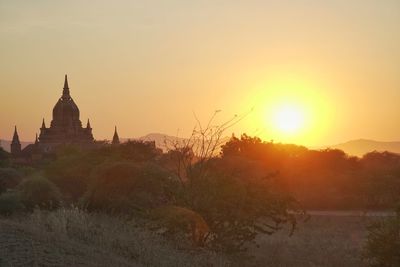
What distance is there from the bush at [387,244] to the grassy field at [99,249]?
72.4 inches

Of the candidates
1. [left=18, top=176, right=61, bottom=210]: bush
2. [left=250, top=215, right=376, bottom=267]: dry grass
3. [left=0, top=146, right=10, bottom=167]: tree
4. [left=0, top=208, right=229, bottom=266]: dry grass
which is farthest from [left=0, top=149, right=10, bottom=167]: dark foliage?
[left=0, top=208, right=229, bottom=266]: dry grass

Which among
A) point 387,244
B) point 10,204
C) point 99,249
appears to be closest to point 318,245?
point 387,244

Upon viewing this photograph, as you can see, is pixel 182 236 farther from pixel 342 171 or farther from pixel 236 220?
pixel 342 171

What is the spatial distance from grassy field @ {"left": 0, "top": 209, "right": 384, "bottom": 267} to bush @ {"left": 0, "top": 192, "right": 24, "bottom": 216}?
691cm

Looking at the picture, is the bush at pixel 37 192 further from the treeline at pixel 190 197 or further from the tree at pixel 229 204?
the tree at pixel 229 204

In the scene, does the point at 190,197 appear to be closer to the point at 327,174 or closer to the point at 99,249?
the point at 99,249

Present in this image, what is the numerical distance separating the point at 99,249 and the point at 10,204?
12.1 metres

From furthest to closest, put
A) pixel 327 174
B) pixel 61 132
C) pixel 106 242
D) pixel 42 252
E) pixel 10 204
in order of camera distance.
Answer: pixel 61 132
pixel 327 174
pixel 10 204
pixel 106 242
pixel 42 252

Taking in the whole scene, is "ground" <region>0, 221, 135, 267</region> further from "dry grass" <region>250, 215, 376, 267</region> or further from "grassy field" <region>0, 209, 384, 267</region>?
"dry grass" <region>250, 215, 376, 267</region>

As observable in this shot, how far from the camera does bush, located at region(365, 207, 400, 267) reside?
54.0 feet

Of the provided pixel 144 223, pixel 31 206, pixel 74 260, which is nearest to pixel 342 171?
pixel 31 206

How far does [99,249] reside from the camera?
12.0m

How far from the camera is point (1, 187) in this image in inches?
1325

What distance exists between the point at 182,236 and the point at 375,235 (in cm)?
544
